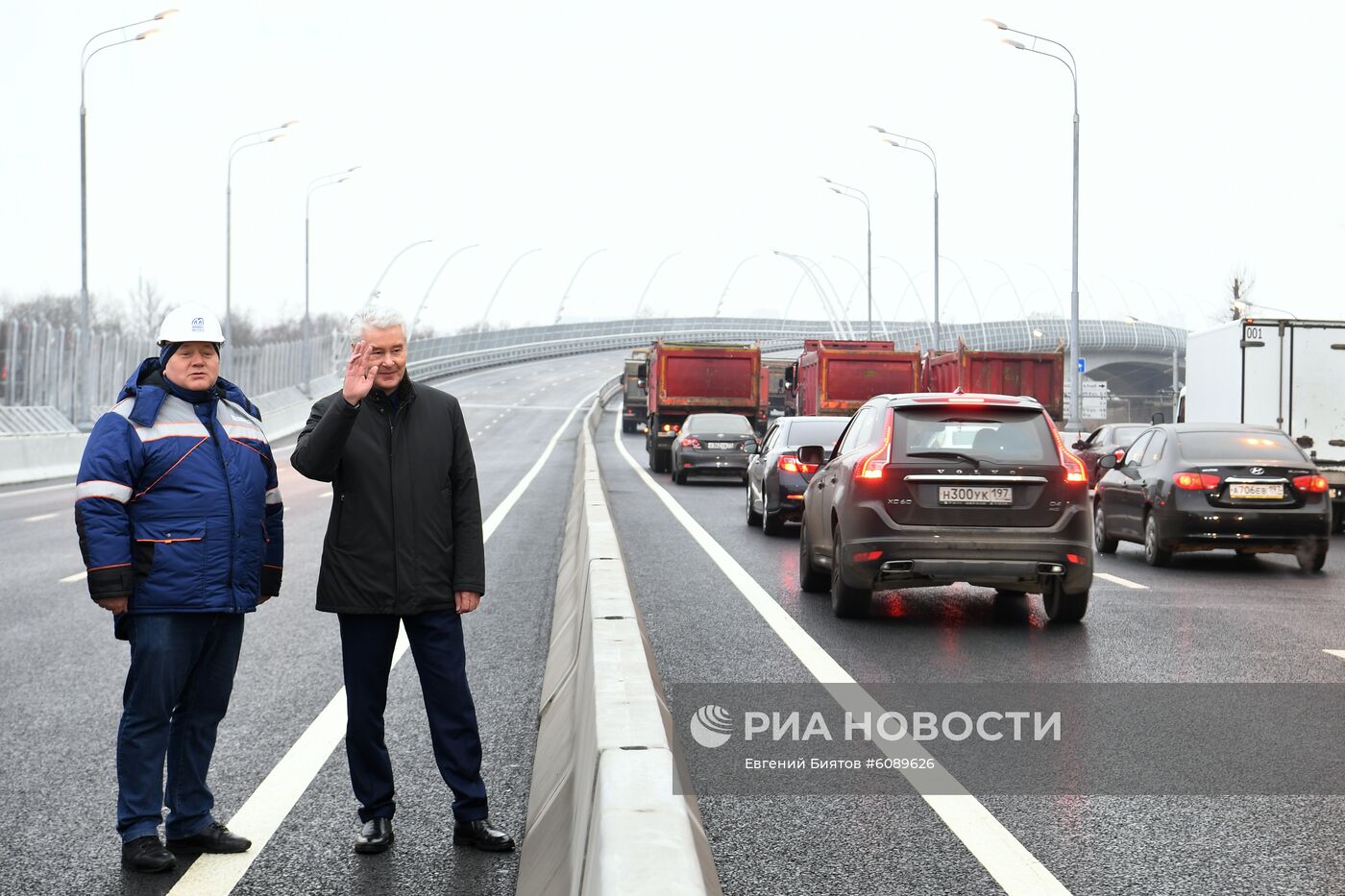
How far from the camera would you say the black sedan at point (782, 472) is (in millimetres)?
18172

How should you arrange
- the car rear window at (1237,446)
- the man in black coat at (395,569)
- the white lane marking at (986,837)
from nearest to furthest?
the white lane marking at (986,837) → the man in black coat at (395,569) → the car rear window at (1237,446)

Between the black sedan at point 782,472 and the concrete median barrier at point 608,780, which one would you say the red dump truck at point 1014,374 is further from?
the concrete median barrier at point 608,780

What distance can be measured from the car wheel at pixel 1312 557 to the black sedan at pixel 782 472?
5070 mm

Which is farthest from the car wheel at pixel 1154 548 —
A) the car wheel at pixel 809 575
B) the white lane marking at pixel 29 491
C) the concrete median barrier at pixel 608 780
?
the white lane marking at pixel 29 491

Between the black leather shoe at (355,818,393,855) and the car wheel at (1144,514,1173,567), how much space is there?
470 inches

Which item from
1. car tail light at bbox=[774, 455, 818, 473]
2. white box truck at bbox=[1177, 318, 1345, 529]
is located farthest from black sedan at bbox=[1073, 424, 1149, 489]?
car tail light at bbox=[774, 455, 818, 473]

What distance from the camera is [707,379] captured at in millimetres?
38250

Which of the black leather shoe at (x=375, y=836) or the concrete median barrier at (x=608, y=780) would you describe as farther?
the black leather shoe at (x=375, y=836)

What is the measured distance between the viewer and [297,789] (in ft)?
19.4

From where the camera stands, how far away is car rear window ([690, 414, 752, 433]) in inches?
1217

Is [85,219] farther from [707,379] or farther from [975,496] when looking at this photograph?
[975,496]

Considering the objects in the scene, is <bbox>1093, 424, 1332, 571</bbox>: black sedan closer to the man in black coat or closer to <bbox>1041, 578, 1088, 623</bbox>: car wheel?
<bbox>1041, 578, 1088, 623</bbox>: car wheel

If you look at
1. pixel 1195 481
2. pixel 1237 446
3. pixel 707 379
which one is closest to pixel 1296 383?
pixel 1237 446

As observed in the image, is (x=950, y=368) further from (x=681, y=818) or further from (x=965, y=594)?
(x=681, y=818)
